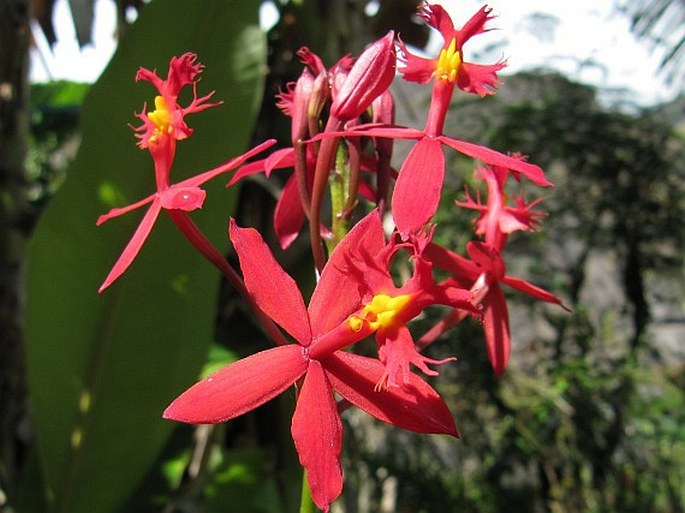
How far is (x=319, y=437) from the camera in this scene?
443 mm

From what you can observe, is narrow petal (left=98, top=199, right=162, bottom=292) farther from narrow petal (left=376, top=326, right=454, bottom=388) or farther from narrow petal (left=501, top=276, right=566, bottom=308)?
narrow petal (left=501, top=276, right=566, bottom=308)

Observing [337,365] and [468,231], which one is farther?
[468,231]

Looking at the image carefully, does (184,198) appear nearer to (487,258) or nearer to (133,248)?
(133,248)

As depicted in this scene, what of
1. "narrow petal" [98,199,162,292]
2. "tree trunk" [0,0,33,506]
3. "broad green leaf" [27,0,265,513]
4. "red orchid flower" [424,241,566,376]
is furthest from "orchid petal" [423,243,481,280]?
"tree trunk" [0,0,33,506]

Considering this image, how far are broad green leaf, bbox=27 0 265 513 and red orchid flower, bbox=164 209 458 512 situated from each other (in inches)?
24.6

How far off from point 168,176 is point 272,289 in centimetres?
16

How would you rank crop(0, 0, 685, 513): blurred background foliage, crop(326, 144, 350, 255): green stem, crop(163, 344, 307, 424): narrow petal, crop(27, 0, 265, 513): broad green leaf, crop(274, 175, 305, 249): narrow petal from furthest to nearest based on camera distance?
crop(0, 0, 685, 513): blurred background foliage < crop(27, 0, 265, 513): broad green leaf < crop(274, 175, 305, 249): narrow petal < crop(326, 144, 350, 255): green stem < crop(163, 344, 307, 424): narrow petal

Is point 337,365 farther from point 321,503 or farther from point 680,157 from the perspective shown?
point 680,157

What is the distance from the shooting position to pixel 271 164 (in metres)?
0.57

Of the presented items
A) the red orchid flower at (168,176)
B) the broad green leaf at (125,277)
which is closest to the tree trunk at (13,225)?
the broad green leaf at (125,277)

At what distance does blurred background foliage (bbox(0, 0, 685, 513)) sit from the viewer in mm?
1297

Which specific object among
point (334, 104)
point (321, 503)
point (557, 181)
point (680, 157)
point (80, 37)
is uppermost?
point (334, 104)

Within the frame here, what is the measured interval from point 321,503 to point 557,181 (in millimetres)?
2553

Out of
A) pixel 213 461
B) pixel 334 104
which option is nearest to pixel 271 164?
pixel 334 104
